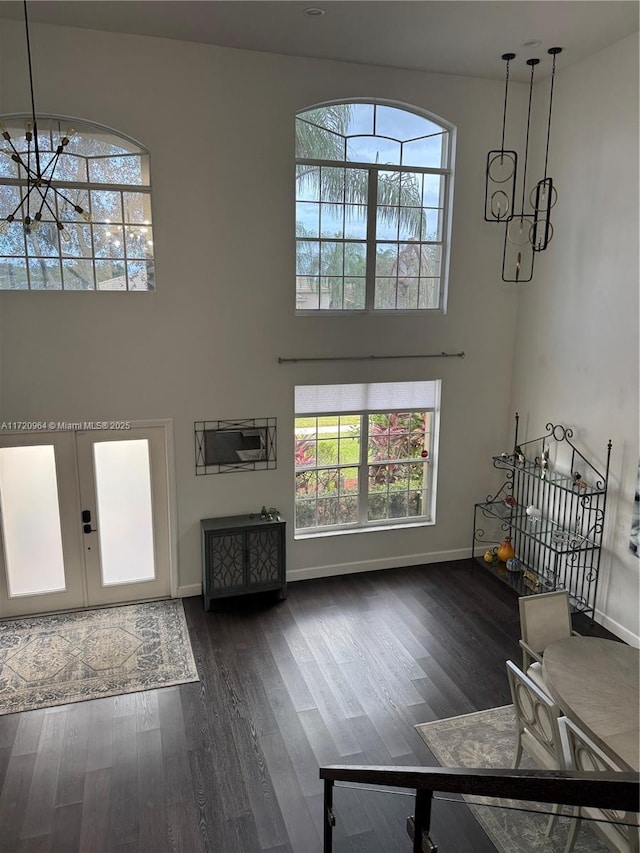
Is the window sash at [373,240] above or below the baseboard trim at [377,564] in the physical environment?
above

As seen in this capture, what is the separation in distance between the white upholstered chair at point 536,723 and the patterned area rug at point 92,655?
2.58 m

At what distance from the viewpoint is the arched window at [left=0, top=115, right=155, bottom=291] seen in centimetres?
532

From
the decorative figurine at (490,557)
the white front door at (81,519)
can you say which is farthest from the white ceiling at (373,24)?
the decorative figurine at (490,557)

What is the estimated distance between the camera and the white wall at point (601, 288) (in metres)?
5.29

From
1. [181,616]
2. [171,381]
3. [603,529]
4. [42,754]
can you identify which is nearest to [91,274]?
[171,381]

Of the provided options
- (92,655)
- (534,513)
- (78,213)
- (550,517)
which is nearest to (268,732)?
(92,655)

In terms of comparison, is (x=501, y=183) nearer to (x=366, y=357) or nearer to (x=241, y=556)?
(x=366, y=357)

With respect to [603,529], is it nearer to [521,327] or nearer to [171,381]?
[521,327]

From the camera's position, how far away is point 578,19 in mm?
4895

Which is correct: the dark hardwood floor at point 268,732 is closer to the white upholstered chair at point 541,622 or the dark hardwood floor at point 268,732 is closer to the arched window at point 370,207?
the white upholstered chair at point 541,622

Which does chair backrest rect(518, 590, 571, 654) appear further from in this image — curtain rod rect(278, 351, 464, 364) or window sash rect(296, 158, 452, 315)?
window sash rect(296, 158, 452, 315)

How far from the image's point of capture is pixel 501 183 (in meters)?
6.55

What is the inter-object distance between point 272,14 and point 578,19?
2.45 metres

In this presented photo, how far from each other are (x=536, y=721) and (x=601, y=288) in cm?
388
